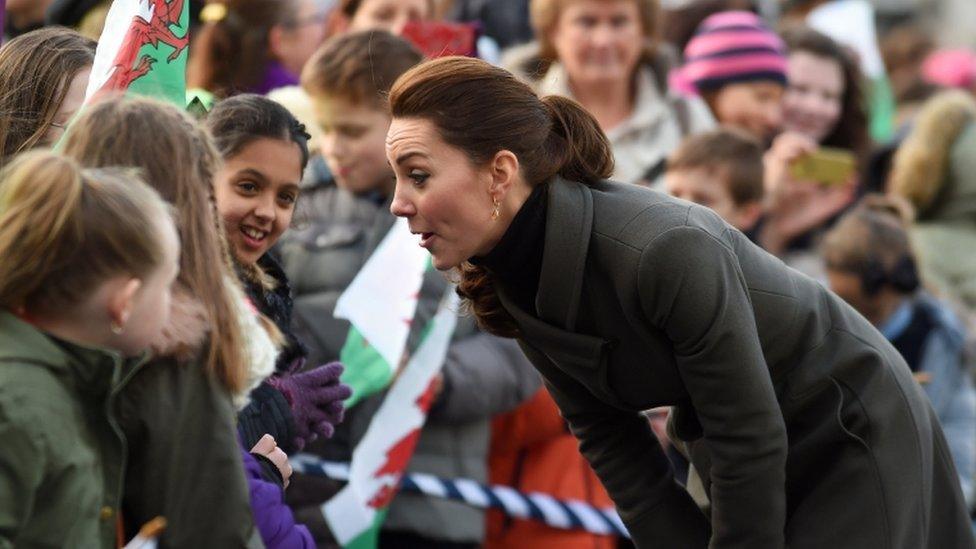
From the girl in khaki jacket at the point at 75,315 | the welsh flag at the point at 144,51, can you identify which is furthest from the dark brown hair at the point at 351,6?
the girl in khaki jacket at the point at 75,315

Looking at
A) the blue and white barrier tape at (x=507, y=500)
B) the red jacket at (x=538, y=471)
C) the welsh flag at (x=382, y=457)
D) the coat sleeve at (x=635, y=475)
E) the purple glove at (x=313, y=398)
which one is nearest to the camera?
the purple glove at (x=313, y=398)

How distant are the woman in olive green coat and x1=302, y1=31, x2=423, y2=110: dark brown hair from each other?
155cm

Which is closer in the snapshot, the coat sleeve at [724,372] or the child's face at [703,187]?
the coat sleeve at [724,372]

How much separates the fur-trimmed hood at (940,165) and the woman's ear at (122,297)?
5.33 meters

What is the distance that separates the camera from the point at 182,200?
10.3 ft

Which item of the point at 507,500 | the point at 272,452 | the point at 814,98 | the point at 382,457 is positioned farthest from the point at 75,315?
the point at 814,98

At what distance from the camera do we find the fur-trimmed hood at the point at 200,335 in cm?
299

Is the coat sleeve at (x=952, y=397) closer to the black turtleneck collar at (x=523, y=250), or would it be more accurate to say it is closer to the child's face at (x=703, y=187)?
the child's face at (x=703, y=187)

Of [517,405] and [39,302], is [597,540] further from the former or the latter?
[39,302]

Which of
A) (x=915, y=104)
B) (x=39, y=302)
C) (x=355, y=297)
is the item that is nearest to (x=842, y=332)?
(x=355, y=297)

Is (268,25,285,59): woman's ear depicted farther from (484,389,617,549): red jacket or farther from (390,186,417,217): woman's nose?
(390,186,417,217): woman's nose

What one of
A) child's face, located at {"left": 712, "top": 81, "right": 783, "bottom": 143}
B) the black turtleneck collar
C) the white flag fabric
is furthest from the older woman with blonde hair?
the black turtleneck collar

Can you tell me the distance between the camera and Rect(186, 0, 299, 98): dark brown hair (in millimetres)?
5836

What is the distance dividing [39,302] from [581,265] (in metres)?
1.20
